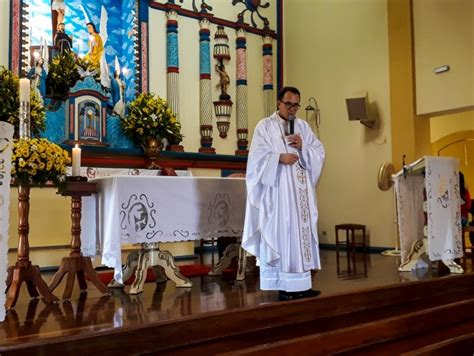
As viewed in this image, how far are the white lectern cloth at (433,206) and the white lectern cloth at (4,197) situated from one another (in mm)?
3615

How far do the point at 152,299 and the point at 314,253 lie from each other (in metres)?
1.20

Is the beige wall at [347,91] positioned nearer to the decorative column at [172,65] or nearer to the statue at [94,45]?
the decorative column at [172,65]

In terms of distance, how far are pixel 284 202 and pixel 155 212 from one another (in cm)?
106

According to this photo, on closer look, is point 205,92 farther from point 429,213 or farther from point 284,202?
point 284,202

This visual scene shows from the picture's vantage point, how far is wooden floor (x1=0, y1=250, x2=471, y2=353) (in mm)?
2783

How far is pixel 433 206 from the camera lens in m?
4.88

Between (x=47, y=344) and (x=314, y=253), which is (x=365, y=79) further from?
(x=47, y=344)

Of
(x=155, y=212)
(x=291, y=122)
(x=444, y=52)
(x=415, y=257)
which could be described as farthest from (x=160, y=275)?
(x=444, y=52)

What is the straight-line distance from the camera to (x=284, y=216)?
359 cm

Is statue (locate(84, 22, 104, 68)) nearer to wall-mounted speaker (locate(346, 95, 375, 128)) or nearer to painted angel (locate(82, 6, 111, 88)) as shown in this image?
painted angel (locate(82, 6, 111, 88))

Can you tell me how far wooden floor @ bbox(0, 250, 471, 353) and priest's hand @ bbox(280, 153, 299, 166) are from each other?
0.94 metres

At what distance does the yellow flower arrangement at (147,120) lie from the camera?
23.0 ft

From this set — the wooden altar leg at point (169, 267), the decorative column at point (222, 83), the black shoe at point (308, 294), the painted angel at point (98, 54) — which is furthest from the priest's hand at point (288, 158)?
the decorative column at point (222, 83)

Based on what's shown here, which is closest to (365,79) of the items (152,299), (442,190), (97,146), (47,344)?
(442,190)
